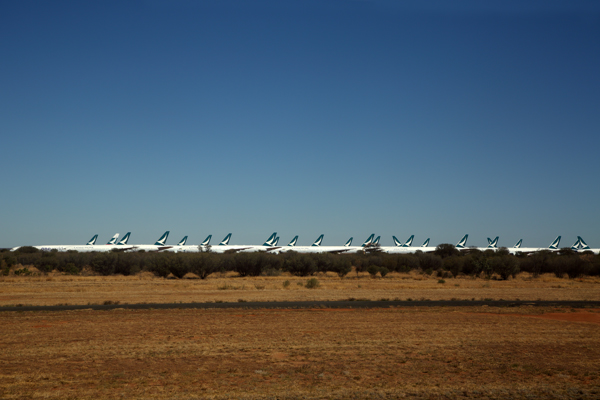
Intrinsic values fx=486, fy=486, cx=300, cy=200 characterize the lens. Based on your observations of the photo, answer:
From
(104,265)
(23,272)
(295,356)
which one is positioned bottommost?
(23,272)

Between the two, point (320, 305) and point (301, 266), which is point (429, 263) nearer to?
point (301, 266)

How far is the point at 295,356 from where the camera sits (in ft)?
41.7

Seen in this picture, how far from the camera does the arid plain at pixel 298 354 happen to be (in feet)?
31.0

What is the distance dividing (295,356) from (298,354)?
26 cm

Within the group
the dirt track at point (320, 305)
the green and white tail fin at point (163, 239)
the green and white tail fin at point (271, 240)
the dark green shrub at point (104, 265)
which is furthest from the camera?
the green and white tail fin at point (271, 240)

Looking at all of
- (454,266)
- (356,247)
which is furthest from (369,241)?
(454,266)

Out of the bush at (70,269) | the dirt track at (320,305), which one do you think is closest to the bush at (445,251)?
the bush at (70,269)

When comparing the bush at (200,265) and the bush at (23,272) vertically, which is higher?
the bush at (200,265)

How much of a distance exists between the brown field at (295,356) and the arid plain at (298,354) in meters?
0.03

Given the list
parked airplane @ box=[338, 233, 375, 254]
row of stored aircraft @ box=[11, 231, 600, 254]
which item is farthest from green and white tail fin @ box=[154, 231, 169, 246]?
parked airplane @ box=[338, 233, 375, 254]

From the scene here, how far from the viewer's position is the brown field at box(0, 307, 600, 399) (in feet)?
30.8

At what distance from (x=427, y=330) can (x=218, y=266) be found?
3934cm

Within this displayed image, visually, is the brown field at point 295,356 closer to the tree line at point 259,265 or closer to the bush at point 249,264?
the tree line at point 259,265

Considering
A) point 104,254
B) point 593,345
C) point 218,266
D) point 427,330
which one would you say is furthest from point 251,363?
point 104,254
